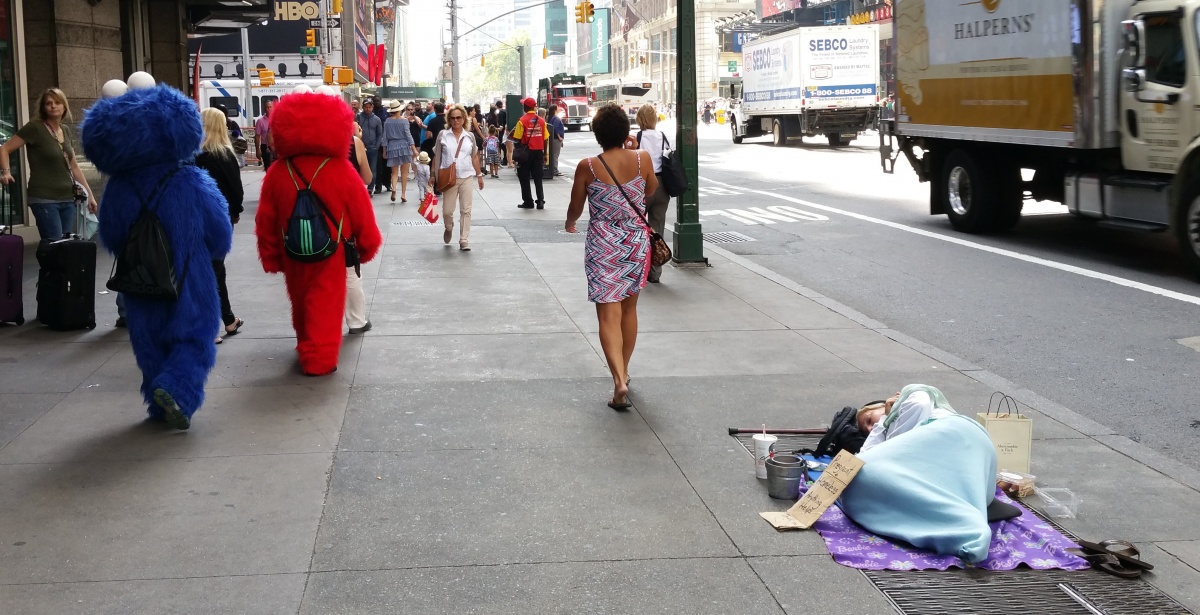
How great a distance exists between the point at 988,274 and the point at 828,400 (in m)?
6.07

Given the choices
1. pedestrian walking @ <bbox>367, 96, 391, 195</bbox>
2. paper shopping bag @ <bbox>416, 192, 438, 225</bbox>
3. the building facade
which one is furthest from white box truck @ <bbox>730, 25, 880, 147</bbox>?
the building facade

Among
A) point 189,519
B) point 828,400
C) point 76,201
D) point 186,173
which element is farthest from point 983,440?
point 76,201

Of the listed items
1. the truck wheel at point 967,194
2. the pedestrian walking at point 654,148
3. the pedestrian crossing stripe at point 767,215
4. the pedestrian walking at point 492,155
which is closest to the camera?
the pedestrian walking at point 654,148

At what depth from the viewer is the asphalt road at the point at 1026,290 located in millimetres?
7535

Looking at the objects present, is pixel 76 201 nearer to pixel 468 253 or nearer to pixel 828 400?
pixel 468 253

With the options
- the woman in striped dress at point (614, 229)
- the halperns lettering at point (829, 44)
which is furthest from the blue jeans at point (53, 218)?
the halperns lettering at point (829, 44)

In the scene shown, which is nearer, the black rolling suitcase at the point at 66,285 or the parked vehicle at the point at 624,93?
the black rolling suitcase at the point at 66,285

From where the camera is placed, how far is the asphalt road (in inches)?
297

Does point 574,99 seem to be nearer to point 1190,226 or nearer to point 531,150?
point 531,150

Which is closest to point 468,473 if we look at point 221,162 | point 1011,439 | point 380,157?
point 1011,439

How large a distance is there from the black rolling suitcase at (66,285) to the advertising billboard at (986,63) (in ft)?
32.6

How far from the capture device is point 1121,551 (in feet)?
14.7

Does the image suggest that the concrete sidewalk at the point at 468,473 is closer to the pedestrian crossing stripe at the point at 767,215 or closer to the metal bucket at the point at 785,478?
the metal bucket at the point at 785,478

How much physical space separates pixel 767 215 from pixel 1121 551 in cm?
1440
